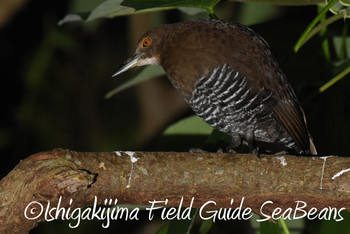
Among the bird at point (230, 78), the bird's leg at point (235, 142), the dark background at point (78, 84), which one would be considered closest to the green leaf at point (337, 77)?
the bird at point (230, 78)

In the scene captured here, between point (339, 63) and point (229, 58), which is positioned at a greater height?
point (229, 58)

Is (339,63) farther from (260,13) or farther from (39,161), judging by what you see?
(39,161)

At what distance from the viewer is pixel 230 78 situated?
1926mm

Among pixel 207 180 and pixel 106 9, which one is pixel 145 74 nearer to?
pixel 106 9

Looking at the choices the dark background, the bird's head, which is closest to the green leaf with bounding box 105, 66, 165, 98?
the bird's head

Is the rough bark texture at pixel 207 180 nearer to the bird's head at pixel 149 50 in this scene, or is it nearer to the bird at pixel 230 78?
the bird at pixel 230 78

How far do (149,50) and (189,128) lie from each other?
0.35 meters

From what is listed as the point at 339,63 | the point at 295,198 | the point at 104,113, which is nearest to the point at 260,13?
the point at 339,63

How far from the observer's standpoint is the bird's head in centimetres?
216

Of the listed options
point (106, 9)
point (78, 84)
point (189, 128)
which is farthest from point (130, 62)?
point (78, 84)

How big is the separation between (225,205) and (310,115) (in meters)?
0.79

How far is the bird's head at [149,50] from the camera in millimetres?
2158

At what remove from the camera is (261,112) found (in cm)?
205

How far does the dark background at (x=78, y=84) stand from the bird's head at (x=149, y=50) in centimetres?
54
